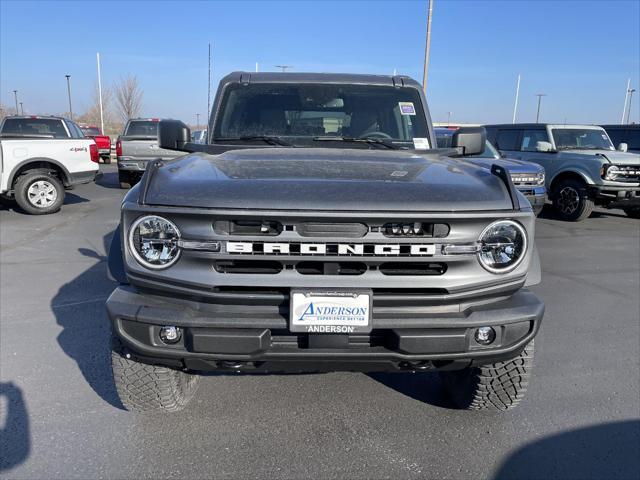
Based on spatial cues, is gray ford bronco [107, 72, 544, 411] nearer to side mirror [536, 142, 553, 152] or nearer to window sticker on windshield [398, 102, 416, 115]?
window sticker on windshield [398, 102, 416, 115]

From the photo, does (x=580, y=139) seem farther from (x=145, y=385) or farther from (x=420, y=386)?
(x=145, y=385)

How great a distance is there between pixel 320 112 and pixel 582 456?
2.83 m

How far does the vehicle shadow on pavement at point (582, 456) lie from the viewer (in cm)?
258

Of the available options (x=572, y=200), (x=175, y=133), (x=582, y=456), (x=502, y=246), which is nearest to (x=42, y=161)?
(x=175, y=133)

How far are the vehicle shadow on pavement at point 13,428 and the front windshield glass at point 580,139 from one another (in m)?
11.4

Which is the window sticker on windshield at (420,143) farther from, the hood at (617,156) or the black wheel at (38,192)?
the black wheel at (38,192)

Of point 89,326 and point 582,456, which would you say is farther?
point 89,326

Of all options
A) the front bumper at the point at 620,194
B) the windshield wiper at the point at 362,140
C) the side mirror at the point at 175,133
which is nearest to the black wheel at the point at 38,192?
the side mirror at the point at 175,133

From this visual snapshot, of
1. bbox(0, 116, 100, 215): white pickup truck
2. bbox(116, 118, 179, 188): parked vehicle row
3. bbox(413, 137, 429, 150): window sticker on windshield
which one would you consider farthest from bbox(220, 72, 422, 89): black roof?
bbox(116, 118, 179, 188): parked vehicle row

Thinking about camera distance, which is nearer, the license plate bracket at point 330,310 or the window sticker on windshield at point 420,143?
the license plate bracket at point 330,310

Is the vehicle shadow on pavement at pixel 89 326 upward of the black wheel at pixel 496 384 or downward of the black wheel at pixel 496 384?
downward

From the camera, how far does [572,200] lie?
11.0 metres

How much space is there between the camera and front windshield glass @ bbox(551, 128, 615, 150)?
38.1ft

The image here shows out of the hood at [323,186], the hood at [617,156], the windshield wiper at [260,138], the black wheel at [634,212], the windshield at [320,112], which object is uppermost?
the windshield at [320,112]
